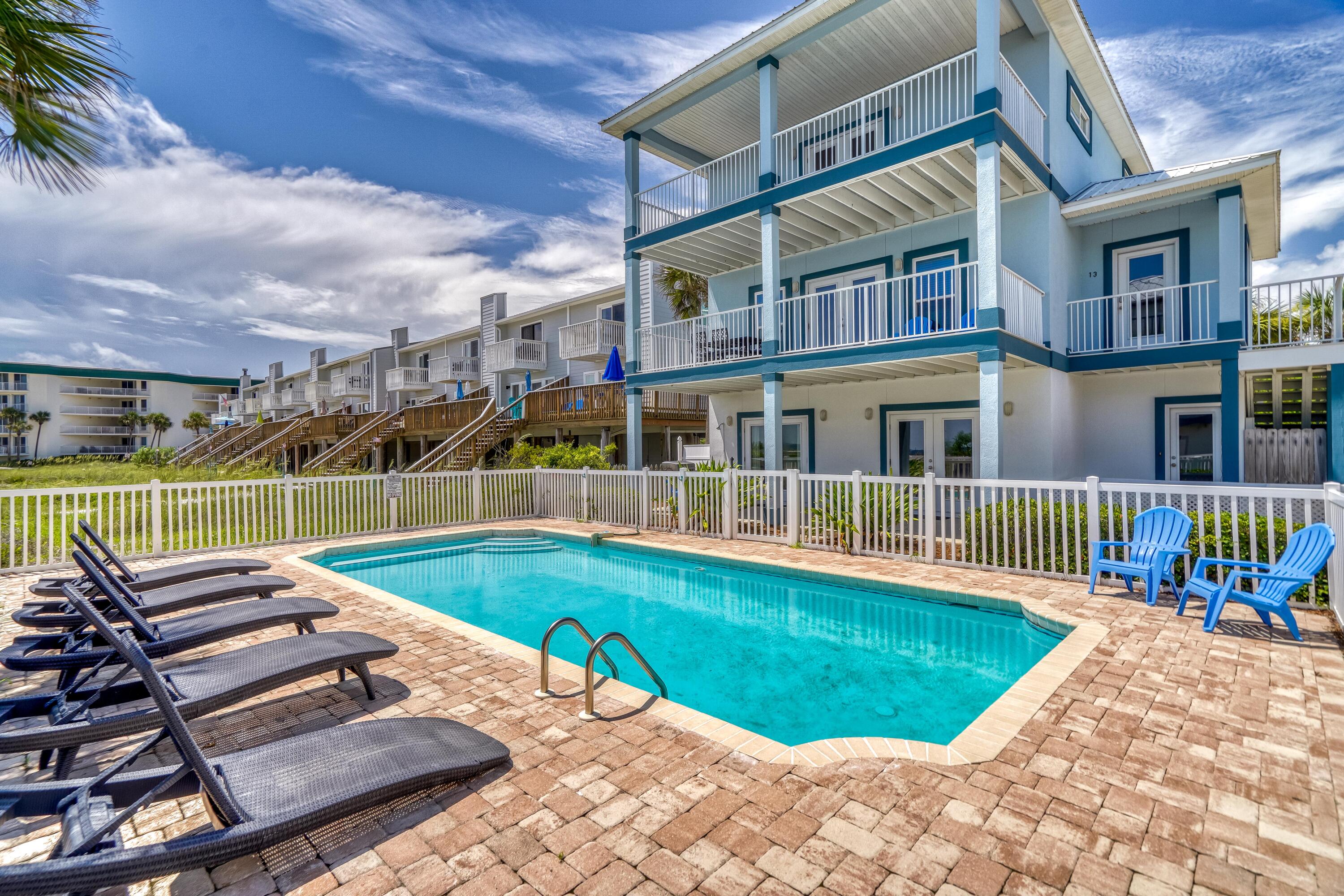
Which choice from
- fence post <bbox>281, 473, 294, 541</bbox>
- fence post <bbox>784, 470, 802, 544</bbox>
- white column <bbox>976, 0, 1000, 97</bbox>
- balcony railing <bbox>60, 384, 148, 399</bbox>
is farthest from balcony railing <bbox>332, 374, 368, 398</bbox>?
balcony railing <bbox>60, 384, 148, 399</bbox>

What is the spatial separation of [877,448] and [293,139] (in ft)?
59.1

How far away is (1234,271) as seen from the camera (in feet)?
33.7

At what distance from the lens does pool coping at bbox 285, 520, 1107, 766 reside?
3334 mm

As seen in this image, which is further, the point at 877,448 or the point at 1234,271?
the point at 877,448

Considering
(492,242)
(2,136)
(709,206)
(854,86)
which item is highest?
(492,242)

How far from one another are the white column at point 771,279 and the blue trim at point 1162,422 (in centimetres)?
734

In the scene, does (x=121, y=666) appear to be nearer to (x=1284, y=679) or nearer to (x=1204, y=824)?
(x=1204, y=824)

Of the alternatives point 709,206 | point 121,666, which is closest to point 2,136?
point 121,666

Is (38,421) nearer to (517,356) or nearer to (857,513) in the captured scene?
(517,356)

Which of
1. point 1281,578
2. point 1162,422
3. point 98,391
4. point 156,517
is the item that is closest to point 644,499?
point 156,517

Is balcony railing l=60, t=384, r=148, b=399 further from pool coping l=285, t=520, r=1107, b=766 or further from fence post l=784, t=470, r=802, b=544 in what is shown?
fence post l=784, t=470, r=802, b=544

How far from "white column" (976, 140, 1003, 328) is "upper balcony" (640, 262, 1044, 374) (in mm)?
218

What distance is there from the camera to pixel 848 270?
562 inches

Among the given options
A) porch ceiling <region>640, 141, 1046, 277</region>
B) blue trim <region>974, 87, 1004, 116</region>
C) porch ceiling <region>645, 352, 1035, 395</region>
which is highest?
blue trim <region>974, 87, 1004, 116</region>
